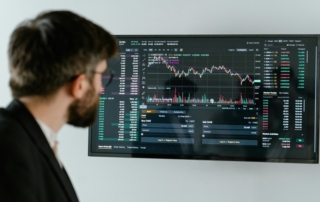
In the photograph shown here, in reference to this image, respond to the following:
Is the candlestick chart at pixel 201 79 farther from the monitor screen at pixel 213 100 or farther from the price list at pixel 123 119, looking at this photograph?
the price list at pixel 123 119

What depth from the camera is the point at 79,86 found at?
5.50ft

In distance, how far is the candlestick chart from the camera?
3178 mm

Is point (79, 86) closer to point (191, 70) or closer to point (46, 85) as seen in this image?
point (46, 85)

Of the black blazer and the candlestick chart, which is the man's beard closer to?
the black blazer

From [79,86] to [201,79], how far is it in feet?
5.34

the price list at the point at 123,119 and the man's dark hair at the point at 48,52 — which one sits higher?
the man's dark hair at the point at 48,52

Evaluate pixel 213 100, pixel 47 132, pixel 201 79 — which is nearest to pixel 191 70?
pixel 201 79

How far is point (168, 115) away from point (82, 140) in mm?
694

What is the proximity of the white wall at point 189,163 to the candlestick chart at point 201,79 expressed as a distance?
0.88 feet

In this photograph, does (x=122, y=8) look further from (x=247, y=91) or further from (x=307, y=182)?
(x=307, y=182)

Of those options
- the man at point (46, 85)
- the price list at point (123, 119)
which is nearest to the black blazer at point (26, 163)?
the man at point (46, 85)

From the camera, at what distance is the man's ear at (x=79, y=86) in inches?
65.4

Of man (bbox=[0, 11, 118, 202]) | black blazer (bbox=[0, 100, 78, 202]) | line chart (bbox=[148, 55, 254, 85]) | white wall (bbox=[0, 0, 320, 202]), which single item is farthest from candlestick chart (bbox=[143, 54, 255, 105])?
black blazer (bbox=[0, 100, 78, 202])

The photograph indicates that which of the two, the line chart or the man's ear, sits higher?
the line chart
